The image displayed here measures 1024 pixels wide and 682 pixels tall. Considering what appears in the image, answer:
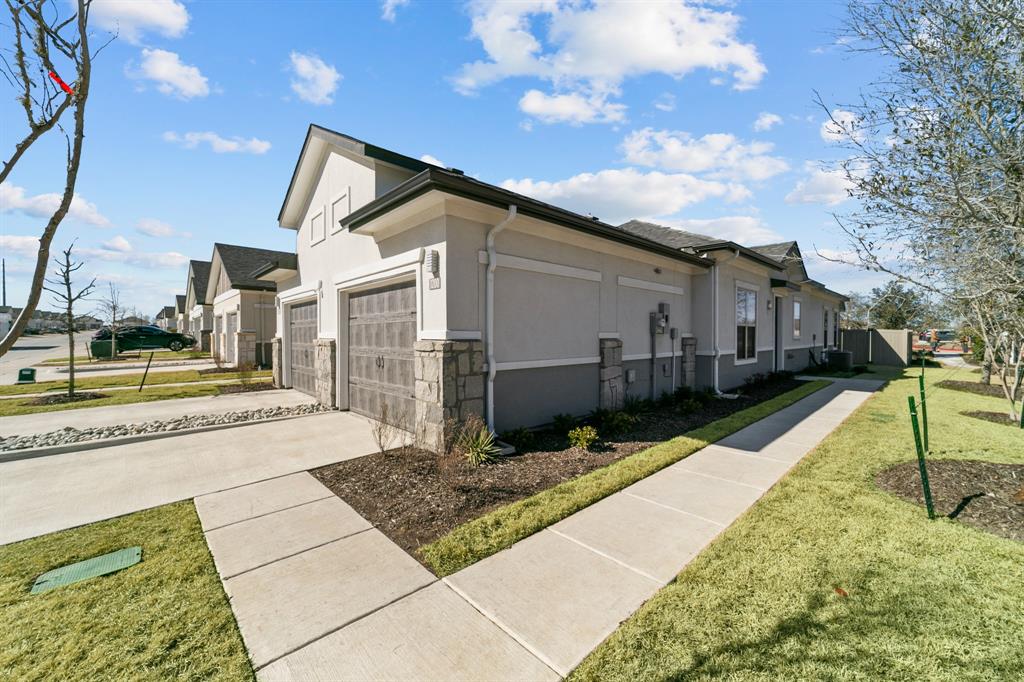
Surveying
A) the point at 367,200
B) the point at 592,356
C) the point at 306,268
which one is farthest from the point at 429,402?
the point at 306,268

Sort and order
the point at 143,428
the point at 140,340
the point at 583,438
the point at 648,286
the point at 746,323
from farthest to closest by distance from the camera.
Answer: the point at 140,340
the point at 746,323
the point at 648,286
the point at 143,428
the point at 583,438

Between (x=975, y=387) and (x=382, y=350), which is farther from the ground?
(x=382, y=350)

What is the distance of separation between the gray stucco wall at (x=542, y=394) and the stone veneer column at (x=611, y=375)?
166 mm

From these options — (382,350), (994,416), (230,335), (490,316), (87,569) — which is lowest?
(87,569)

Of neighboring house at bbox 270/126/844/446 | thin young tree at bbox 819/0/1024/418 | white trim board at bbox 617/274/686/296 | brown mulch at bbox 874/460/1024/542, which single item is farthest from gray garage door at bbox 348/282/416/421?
brown mulch at bbox 874/460/1024/542

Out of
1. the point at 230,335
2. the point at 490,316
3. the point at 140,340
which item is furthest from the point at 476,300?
the point at 140,340

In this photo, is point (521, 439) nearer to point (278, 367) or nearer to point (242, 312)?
point (278, 367)

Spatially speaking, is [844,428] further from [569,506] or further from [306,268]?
[306,268]

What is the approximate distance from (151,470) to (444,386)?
4.17m

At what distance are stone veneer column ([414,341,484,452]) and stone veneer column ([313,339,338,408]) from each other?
4.17 meters

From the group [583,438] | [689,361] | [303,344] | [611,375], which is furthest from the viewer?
[303,344]

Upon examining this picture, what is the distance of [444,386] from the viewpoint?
5781mm

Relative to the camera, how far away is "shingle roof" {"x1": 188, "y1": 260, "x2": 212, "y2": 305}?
1225 inches

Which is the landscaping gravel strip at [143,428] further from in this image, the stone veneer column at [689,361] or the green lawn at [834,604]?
the stone veneer column at [689,361]
